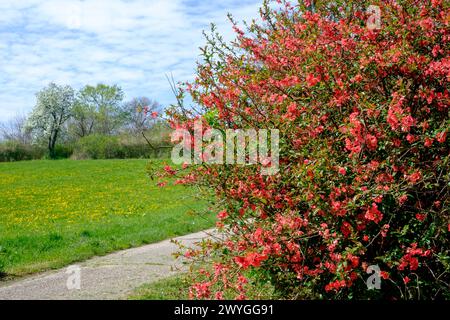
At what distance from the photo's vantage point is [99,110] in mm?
69812

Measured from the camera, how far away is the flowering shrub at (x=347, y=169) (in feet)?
13.1

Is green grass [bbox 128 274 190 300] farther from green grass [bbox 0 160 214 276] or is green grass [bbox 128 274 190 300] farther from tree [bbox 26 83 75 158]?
tree [bbox 26 83 75 158]

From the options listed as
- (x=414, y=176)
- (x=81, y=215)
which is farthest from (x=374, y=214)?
(x=81, y=215)

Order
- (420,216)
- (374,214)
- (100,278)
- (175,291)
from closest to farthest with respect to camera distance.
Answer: (374,214) → (420,216) → (175,291) → (100,278)

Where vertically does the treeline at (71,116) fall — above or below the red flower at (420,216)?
above

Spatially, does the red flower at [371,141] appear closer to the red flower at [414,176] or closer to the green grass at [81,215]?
the red flower at [414,176]

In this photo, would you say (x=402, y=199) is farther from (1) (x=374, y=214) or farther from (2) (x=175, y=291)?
(2) (x=175, y=291)

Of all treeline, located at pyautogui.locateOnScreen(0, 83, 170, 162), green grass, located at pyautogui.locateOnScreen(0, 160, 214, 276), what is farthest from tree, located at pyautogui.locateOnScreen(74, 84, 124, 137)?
green grass, located at pyautogui.locateOnScreen(0, 160, 214, 276)

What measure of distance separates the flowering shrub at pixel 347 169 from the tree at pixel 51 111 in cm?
6633

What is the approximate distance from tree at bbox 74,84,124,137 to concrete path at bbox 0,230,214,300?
6104 cm

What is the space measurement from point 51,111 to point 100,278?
6629 centimetres

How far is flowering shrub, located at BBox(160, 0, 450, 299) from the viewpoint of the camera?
3994 mm

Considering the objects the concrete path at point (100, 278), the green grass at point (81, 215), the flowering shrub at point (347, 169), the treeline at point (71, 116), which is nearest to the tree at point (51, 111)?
the treeline at point (71, 116)
